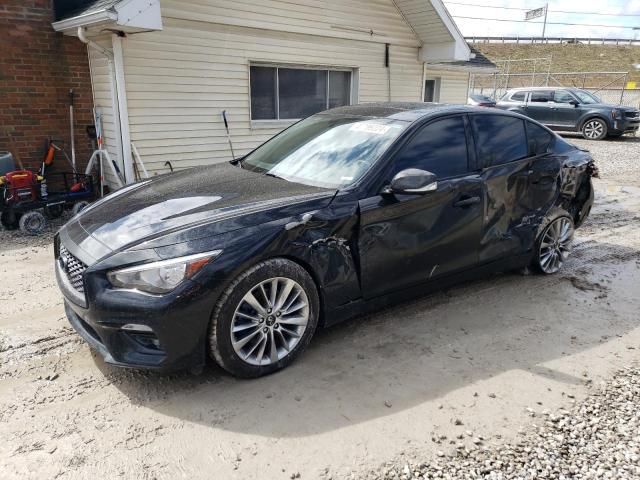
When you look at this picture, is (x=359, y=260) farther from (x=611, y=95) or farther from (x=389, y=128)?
(x=611, y=95)

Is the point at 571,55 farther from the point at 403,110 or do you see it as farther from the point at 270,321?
the point at 270,321

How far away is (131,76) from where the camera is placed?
23.7 feet

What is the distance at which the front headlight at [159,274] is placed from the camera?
276 centimetres

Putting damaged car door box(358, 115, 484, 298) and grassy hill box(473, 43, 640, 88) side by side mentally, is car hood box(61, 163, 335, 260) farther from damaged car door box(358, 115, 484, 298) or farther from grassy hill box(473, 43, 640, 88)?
grassy hill box(473, 43, 640, 88)

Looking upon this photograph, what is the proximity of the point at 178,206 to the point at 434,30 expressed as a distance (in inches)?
343

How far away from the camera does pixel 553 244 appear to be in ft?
16.3

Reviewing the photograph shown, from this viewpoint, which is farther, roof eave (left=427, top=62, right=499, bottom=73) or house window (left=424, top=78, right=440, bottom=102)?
house window (left=424, top=78, right=440, bottom=102)

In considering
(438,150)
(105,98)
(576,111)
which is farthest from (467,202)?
(576,111)

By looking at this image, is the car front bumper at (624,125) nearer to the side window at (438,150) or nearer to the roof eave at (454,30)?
the roof eave at (454,30)

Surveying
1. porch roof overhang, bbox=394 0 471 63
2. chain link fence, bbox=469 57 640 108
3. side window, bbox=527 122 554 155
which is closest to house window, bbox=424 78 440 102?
porch roof overhang, bbox=394 0 471 63

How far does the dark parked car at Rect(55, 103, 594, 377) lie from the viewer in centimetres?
282

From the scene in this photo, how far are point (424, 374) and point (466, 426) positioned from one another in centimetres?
53

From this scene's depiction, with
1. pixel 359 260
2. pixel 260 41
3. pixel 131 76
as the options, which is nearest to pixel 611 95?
pixel 260 41

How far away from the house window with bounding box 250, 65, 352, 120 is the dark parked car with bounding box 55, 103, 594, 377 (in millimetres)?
4609
